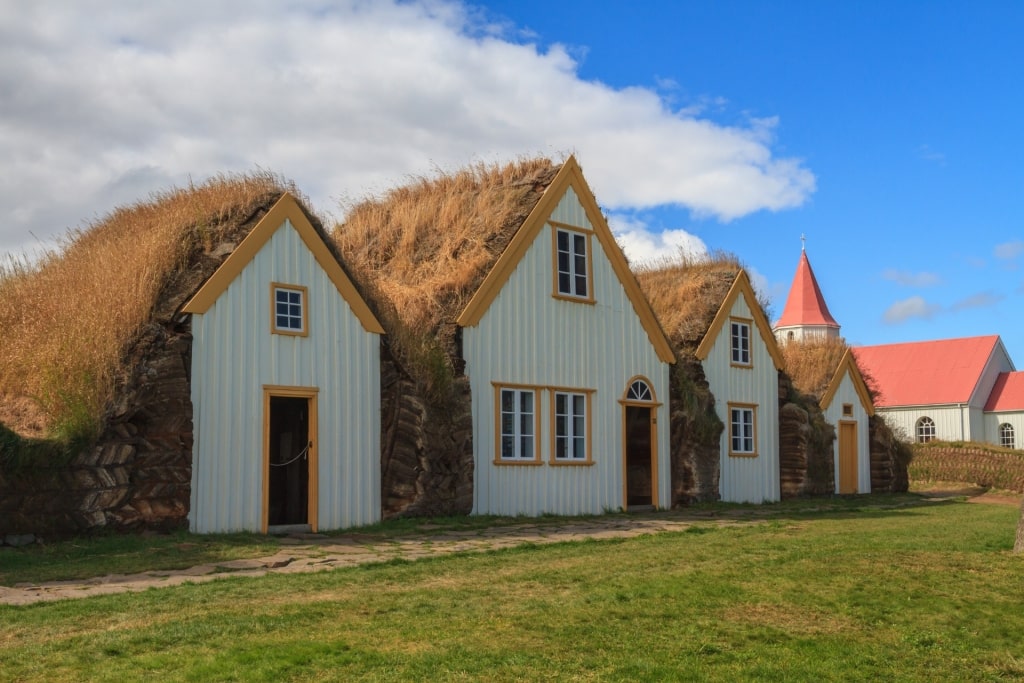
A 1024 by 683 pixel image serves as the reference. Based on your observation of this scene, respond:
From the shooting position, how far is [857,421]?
1303 inches

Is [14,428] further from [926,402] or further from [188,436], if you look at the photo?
[926,402]

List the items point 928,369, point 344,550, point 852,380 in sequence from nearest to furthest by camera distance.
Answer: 1. point 344,550
2. point 852,380
3. point 928,369

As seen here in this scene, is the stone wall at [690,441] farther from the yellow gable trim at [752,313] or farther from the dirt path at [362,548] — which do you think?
the dirt path at [362,548]

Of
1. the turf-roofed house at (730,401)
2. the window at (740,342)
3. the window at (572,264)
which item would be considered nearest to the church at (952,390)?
the turf-roofed house at (730,401)

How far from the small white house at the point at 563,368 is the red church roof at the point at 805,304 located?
1956 inches

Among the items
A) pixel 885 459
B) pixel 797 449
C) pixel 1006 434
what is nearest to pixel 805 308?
pixel 1006 434

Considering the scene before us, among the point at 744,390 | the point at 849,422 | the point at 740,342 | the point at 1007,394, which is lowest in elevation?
the point at 849,422

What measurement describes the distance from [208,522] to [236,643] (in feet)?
26.8

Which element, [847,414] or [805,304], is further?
[805,304]

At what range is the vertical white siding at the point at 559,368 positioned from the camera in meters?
20.3

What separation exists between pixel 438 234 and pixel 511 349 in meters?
3.22

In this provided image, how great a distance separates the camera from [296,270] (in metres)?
17.2

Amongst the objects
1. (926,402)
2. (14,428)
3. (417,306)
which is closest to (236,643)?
(14,428)

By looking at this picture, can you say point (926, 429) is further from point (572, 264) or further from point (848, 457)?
point (572, 264)
